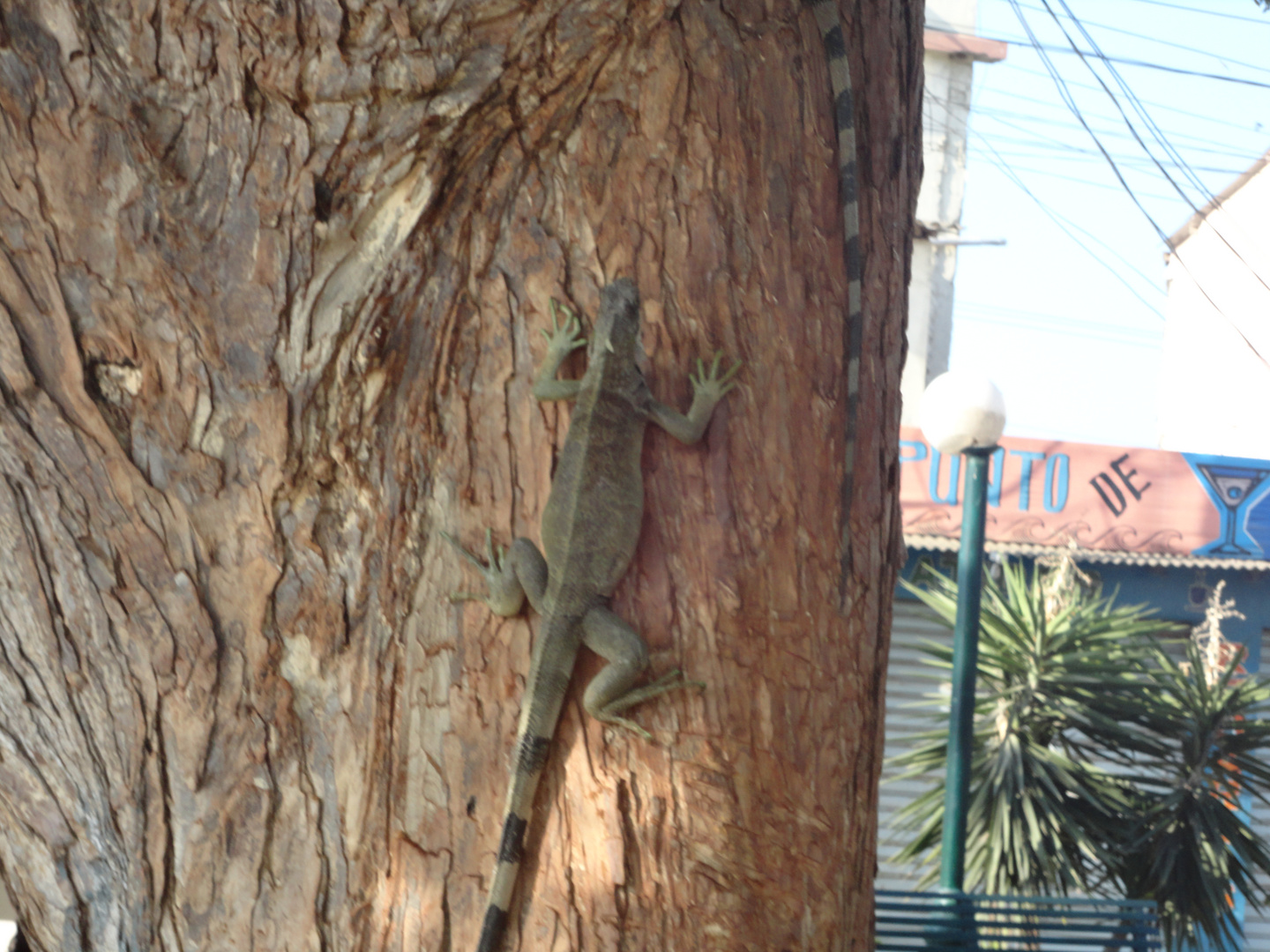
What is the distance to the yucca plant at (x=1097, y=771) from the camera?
534 centimetres

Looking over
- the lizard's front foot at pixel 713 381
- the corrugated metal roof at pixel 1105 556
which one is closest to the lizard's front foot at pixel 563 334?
the lizard's front foot at pixel 713 381

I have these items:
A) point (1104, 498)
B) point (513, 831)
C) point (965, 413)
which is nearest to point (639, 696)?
point (513, 831)

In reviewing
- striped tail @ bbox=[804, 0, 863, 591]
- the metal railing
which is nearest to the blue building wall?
the metal railing

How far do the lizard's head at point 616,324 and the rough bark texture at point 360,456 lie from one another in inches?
1.4

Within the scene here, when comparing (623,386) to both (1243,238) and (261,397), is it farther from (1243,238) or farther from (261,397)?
(1243,238)

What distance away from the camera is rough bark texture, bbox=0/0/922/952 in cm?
→ 159

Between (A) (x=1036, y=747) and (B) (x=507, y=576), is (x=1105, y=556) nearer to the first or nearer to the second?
(A) (x=1036, y=747)

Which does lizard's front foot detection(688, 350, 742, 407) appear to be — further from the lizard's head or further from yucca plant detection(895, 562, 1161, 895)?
yucca plant detection(895, 562, 1161, 895)

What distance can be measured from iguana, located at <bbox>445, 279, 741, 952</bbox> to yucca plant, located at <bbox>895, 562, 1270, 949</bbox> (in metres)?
4.45

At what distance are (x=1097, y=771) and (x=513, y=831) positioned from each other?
5119mm

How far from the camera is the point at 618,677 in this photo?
1591 mm

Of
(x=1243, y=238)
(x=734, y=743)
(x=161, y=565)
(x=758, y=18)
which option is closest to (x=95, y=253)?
(x=161, y=565)

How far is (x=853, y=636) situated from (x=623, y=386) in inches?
21.7

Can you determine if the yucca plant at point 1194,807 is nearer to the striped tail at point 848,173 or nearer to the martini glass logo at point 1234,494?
the martini glass logo at point 1234,494
